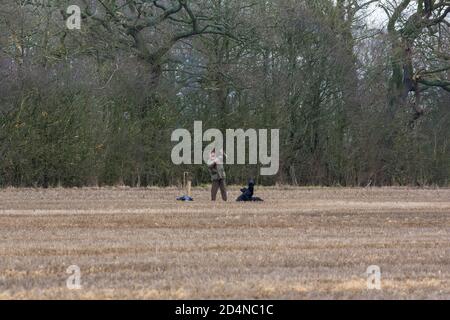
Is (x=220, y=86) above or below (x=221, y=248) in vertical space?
above

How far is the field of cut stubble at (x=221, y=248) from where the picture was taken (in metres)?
14.6

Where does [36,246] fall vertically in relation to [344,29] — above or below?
below

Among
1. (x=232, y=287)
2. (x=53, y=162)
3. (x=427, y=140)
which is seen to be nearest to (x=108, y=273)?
(x=232, y=287)

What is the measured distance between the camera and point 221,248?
64.5 ft

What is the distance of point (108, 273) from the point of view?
52.6 feet

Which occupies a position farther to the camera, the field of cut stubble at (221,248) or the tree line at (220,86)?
the tree line at (220,86)

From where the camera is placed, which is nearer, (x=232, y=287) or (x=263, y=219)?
(x=232, y=287)

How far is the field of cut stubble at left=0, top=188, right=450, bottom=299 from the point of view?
1459cm

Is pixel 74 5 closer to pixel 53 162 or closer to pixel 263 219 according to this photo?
pixel 53 162

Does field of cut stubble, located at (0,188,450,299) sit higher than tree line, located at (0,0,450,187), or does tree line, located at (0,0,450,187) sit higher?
tree line, located at (0,0,450,187)

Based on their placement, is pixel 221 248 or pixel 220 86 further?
pixel 220 86

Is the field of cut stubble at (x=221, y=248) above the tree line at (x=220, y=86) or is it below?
below

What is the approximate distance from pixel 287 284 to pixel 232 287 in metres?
0.76
